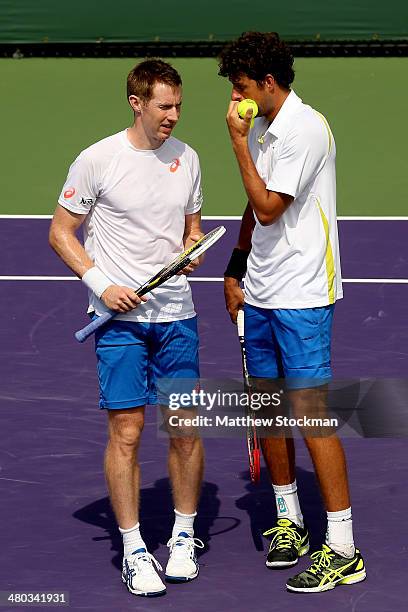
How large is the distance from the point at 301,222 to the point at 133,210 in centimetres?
77

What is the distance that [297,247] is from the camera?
6.63 m

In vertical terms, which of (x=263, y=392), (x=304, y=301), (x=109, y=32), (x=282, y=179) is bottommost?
(x=263, y=392)

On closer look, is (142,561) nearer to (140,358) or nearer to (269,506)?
(140,358)

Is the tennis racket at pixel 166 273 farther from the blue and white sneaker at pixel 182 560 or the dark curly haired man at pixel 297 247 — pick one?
the blue and white sneaker at pixel 182 560

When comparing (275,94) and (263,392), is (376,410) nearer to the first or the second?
(263,392)

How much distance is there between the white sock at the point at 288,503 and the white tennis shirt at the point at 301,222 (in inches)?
36.9

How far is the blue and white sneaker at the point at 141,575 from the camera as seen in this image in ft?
21.2

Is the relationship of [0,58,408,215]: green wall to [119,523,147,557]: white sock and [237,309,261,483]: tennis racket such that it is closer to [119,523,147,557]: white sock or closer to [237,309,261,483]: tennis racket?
[237,309,261,483]: tennis racket

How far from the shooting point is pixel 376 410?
864 cm

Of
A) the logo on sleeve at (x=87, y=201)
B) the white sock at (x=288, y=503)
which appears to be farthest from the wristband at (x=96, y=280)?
the white sock at (x=288, y=503)

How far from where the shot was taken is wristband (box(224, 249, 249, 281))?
23.4 feet

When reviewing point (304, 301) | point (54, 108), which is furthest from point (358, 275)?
point (54, 108)

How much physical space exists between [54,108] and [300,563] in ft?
36.1

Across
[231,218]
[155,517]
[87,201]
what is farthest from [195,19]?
[87,201]
